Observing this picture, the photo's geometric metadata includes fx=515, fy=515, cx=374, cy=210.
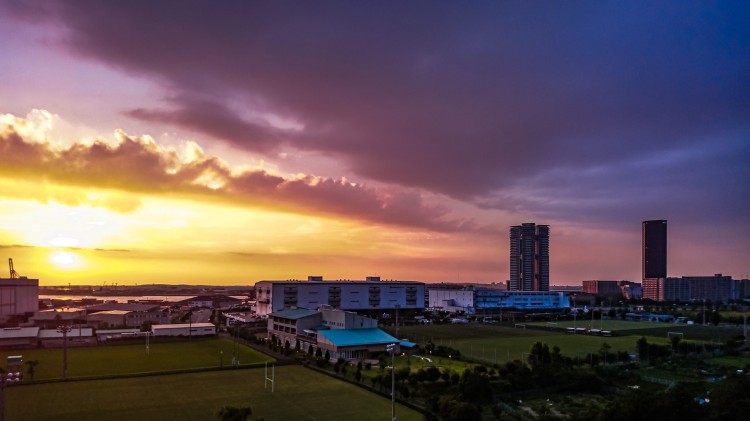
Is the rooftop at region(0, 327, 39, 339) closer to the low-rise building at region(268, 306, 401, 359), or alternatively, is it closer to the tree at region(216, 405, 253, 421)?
the low-rise building at region(268, 306, 401, 359)

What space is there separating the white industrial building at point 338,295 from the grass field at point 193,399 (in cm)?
3458

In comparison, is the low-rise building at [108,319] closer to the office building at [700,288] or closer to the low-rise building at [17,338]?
the low-rise building at [17,338]

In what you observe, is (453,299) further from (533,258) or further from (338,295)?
(533,258)

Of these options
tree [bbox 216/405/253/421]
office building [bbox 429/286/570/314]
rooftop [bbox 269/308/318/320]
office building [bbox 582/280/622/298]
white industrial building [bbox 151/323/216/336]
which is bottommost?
office building [bbox 582/280/622/298]

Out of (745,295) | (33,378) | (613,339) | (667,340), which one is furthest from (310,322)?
(745,295)

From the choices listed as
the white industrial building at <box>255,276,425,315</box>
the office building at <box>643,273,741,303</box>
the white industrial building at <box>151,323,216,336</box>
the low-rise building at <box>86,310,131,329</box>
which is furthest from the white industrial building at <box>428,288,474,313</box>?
the office building at <box>643,273,741,303</box>

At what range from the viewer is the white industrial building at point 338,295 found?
6397 cm

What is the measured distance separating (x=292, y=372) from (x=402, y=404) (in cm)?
936

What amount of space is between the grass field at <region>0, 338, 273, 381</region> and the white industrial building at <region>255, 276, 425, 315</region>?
21.5 m

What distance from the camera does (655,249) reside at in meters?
167

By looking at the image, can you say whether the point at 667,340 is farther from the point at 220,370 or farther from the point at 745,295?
the point at 745,295

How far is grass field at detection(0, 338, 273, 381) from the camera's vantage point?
97.9 feet

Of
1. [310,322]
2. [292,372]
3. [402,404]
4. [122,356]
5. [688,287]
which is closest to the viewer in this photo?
[402,404]

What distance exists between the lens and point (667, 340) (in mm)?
46656
